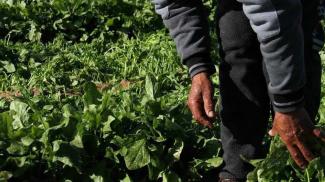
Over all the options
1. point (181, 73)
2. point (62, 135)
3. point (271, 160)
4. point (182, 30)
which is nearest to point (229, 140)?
point (271, 160)

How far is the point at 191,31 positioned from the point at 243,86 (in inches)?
13.2

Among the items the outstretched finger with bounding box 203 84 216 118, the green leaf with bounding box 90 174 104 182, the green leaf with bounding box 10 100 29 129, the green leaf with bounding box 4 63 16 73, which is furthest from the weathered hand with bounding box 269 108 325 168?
the green leaf with bounding box 4 63 16 73

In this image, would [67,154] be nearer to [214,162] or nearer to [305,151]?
[214,162]

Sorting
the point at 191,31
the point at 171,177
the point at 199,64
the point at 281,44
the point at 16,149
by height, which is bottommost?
the point at 171,177

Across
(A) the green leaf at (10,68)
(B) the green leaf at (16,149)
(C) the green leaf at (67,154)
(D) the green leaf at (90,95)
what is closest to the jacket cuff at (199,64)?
(C) the green leaf at (67,154)

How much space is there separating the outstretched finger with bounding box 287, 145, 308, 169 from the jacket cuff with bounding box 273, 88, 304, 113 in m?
0.20

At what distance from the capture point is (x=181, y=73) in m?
5.26

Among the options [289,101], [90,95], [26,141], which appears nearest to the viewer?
[289,101]

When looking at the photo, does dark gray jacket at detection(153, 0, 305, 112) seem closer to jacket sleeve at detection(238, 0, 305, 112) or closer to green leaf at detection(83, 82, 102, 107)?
jacket sleeve at detection(238, 0, 305, 112)

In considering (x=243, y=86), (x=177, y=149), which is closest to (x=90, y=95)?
(x=177, y=149)

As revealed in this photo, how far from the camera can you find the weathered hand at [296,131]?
2.46 m

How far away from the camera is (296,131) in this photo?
8.14 ft

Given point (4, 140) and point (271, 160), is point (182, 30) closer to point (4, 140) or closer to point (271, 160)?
point (271, 160)

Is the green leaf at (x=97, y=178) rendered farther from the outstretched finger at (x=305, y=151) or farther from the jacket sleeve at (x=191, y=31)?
the outstretched finger at (x=305, y=151)
